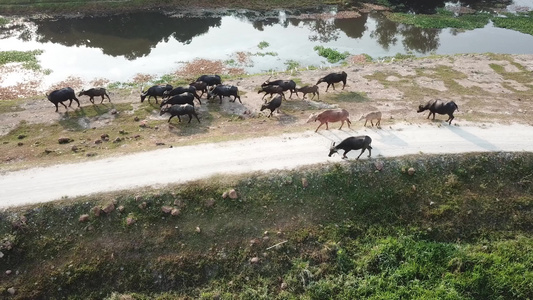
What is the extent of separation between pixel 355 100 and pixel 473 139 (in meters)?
7.34

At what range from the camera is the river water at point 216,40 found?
104 ft

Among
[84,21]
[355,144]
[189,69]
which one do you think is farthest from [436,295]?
[84,21]

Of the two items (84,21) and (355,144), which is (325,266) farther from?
(84,21)

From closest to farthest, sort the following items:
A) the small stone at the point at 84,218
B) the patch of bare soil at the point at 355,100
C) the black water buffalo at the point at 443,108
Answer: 1. the small stone at the point at 84,218
2. the black water buffalo at the point at 443,108
3. the patch of bare soil at the point at 355,100

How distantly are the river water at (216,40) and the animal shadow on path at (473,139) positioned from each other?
14.2 metres

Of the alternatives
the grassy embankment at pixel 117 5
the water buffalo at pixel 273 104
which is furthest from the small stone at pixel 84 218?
the grassy embankment at pixel 117 5

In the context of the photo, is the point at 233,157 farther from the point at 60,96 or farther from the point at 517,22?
the point at 517,22

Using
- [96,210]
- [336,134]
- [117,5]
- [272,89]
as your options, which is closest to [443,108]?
[336,134]

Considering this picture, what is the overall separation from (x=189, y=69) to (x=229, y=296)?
2143 centimetres

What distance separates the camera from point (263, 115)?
22.0 m

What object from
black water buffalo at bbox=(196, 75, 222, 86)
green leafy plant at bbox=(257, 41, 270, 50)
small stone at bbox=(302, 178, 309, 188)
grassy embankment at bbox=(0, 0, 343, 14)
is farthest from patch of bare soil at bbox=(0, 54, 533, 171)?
grassy embankment at bbox=(0, 0, 343, 14)

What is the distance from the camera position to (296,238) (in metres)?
14.0

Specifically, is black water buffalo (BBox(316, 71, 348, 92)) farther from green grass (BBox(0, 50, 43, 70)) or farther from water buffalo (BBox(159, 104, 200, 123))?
green grass (BBox(0, 50, 43, 70))

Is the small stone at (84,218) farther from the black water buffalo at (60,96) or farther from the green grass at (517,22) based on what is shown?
the green grass at (517,22)
